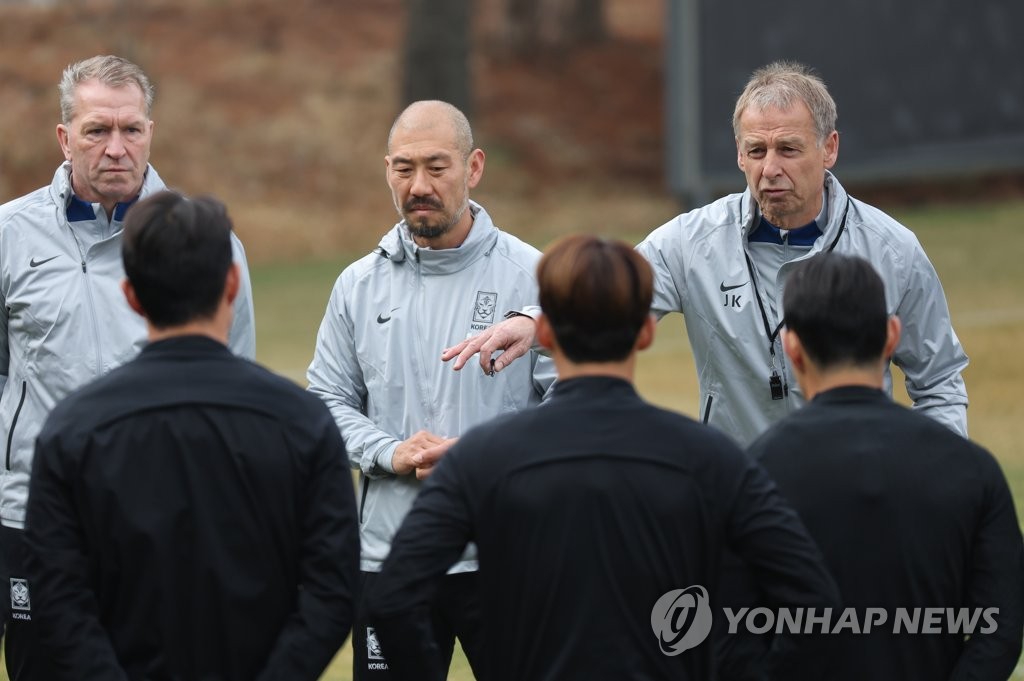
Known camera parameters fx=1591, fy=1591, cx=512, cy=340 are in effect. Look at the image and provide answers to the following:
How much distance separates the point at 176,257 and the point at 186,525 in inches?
21.1

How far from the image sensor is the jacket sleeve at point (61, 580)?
3123 mm

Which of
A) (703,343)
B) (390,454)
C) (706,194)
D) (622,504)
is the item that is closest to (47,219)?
(390,454)

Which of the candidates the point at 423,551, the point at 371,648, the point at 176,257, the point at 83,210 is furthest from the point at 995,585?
the point at 83,210

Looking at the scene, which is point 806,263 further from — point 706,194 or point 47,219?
point 706,194

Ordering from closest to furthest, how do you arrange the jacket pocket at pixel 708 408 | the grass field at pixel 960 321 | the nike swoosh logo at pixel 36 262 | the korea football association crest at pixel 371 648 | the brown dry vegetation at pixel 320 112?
the korea football association crest at pixel 371 648
the nike swoosh logo at pixel 36 262
the jacket pocket at pixel 708 408
the grass field at pixel 960 321
the brown dry vegetation at pixel 320 112

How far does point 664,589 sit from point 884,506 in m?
0.51

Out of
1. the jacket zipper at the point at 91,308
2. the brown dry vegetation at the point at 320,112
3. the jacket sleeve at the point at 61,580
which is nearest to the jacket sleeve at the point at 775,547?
the jacket sleeve at the point at 61,580

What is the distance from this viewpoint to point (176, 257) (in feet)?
10.5

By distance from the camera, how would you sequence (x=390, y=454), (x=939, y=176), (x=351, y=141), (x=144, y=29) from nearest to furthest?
(x=390, y=454)
(x=939, y=176)
(x=351, y=141)
(x=144, y=29)

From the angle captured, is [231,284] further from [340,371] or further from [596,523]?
[340,371]

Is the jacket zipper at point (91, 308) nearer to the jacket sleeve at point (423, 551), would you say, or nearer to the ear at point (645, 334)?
the jacket sleeve at point (423, 551)

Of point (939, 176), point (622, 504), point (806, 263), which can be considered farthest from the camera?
point (939, 176)

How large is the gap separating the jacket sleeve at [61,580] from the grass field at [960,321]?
10.8 feet

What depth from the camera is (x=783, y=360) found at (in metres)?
4.69
